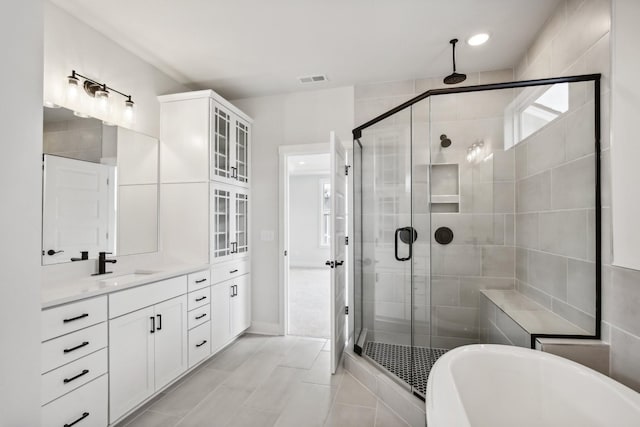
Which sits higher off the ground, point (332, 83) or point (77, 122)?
point (332, 83)

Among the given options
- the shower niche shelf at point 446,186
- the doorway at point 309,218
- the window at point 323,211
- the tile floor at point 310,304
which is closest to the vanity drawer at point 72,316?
the tile floor at point 310,304

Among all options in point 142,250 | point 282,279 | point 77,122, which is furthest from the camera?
point 282,279

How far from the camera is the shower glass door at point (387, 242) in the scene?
2426mm

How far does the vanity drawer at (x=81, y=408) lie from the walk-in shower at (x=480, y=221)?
1.89 metres

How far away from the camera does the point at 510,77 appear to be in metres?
3.06

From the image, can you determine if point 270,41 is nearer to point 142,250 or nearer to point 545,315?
point 142,250

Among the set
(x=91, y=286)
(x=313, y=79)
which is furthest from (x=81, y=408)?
(x=313, y=79)

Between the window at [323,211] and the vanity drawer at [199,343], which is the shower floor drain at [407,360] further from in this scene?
the window at [323,211]

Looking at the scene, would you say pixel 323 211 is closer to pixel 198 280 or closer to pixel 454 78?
pixel 454 78

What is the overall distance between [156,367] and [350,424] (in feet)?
4.68

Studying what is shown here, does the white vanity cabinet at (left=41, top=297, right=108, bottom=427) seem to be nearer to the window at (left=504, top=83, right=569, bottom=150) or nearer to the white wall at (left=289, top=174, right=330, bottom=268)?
the window at (left=504, top=83, right=569, bottom=150)

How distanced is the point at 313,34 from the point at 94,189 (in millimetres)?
2087

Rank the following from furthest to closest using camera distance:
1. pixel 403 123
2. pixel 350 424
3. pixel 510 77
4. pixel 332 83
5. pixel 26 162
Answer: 1. pixel 332 83
2. pixel 510 77
3. pixel 403 123
4. pixel 350 424
5. pixel 26 162

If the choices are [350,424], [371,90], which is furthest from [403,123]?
[350,424]
